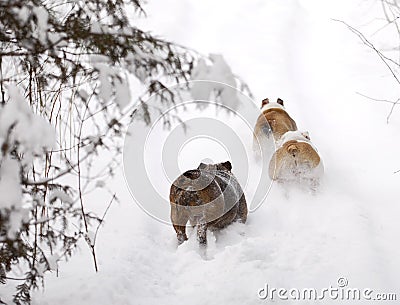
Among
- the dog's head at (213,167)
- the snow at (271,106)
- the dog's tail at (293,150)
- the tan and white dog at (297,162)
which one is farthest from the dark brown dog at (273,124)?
the dog's head at (213,167)

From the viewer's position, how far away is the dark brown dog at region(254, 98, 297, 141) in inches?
205

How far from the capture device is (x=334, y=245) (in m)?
3.82

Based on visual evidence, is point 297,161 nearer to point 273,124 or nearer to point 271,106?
point 273,124

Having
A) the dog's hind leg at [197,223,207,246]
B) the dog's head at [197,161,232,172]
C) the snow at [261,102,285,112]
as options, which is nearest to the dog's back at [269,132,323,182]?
the dog's head at [197,161,232,172]

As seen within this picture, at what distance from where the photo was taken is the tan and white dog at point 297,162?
4.63 meters

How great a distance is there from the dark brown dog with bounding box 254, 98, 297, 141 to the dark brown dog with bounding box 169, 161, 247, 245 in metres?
1.34

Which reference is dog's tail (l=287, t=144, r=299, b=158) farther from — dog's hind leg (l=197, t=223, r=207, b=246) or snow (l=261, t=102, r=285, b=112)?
dog's hind leg (l=197, t=223, r=207, b=246)

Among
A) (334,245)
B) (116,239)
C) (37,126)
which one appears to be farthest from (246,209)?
(37,126)

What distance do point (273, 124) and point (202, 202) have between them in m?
1.83

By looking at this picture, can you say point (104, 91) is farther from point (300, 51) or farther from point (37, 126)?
point (300, 51)

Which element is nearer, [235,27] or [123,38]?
[123,38]

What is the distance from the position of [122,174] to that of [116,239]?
1311 millimetres

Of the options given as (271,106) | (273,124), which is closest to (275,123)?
(273,124)

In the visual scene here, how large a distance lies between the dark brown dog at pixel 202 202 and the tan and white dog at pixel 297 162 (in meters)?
0.81
